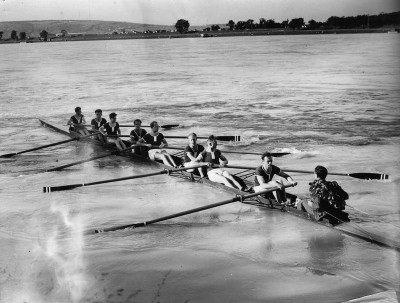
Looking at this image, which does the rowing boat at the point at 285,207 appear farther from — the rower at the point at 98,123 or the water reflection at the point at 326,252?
the rower at the point at 98,123

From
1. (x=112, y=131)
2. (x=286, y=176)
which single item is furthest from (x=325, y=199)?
(x=112, y=131)

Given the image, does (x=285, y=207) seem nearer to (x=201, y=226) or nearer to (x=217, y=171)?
(x=201, y=226)

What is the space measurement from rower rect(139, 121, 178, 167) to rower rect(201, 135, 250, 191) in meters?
2.07

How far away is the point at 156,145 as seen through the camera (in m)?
15.1

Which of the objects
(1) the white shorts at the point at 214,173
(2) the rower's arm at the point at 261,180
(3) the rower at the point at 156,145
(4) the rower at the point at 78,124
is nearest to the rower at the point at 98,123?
(4) the rower at the point at 78,124

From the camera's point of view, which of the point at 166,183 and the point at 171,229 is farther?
the point at 166,183

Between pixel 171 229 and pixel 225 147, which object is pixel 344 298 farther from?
pixel 225 147

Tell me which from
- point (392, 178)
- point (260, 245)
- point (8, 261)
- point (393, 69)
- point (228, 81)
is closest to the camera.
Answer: point (8, 261)

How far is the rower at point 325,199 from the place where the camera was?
9.16 m

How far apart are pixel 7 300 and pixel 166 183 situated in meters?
7.08

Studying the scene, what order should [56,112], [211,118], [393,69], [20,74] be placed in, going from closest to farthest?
[211,118] → [56,112] → [393,69] → [20,74]

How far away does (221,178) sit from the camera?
39.0 feet

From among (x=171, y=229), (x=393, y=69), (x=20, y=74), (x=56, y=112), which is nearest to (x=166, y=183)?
(x=171, y=229)

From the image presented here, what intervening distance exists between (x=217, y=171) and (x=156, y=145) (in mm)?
3574
